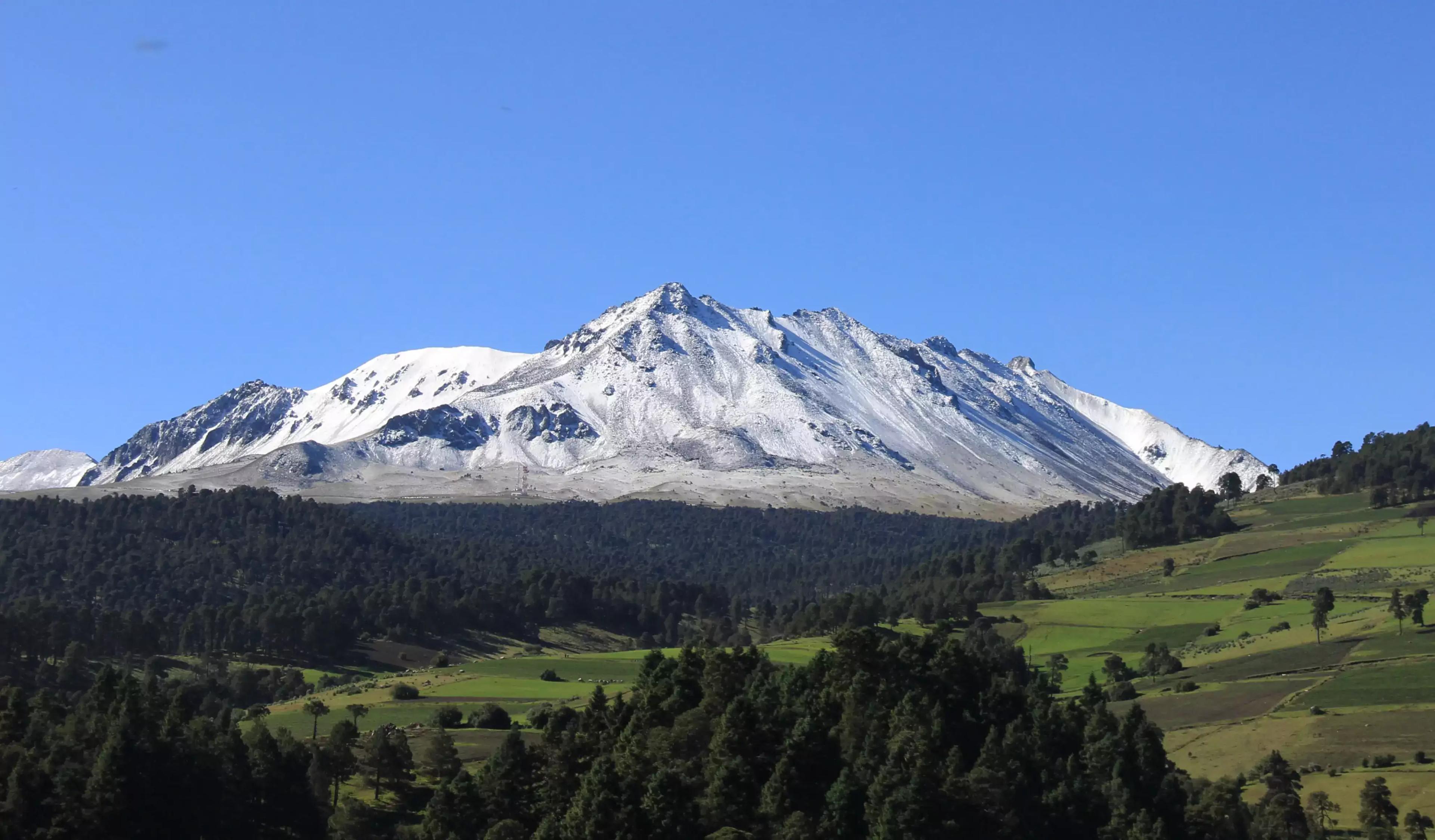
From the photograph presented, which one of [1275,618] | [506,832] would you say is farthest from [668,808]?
[1275,618]

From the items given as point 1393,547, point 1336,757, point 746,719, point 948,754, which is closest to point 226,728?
point 746,719

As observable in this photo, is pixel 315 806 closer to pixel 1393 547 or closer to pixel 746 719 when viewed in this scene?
pixel 746 719

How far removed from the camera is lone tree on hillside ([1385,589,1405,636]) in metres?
149

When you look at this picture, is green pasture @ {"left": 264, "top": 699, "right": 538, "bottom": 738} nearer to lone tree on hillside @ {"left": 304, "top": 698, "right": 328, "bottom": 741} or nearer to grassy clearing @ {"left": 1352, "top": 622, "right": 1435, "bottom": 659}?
lone tree on hillside @ {"left": 304, "top": 698, "right": 328, "bottom": 741}

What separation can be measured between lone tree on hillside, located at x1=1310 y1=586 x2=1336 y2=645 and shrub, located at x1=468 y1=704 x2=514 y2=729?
72.3 m

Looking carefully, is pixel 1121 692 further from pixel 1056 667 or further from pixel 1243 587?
pixel 1243 587

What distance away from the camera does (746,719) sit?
98000 mm

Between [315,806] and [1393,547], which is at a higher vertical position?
[1393,547]

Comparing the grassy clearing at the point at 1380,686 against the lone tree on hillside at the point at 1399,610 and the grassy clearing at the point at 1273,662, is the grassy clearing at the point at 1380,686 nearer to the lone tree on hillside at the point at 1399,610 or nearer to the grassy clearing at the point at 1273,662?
the grassy clearing at the point at 1273,662

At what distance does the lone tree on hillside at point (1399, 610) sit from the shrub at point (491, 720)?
7801 cm

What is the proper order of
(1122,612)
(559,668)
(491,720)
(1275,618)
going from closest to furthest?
1. (491,720)
2. (1275,618)
3. (559,668)
4. (1122,612)

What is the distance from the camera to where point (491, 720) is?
134375 mm

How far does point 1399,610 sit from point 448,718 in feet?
275

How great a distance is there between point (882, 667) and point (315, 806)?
37307mm
